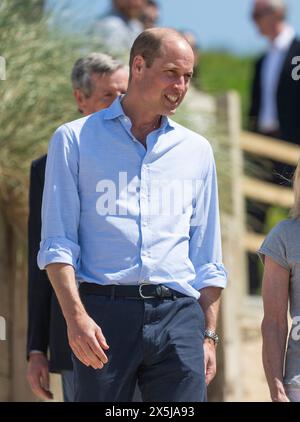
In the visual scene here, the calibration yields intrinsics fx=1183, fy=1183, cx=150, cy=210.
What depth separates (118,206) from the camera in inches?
161

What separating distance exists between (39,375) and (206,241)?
92cm

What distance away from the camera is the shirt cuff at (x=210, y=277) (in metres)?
4.25

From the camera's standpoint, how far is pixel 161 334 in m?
4.03

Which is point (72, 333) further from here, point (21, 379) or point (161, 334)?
point (21, 379)

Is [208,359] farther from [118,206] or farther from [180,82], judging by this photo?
[180,82]

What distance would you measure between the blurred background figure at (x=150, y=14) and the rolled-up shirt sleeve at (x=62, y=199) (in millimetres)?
4425

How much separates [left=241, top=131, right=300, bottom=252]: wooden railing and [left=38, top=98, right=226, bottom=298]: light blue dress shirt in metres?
4.91

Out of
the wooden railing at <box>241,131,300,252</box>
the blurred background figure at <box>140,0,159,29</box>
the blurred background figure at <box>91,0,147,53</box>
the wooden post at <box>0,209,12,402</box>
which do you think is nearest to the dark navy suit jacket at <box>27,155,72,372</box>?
the wooden post at <box>0,209,12,402</box>

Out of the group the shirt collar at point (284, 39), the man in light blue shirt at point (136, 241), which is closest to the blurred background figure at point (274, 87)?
the shirt collar at point (284, 39)

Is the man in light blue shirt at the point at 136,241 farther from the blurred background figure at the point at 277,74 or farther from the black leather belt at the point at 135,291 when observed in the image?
the blurred background figure at the point at 277,74

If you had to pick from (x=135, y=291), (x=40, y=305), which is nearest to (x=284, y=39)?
(x=40, y=305)

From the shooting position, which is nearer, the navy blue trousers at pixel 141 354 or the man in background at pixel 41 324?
the navy blue trousers at pixel 141 354

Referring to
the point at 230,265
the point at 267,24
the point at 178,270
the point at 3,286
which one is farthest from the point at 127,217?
the point at 267,24
